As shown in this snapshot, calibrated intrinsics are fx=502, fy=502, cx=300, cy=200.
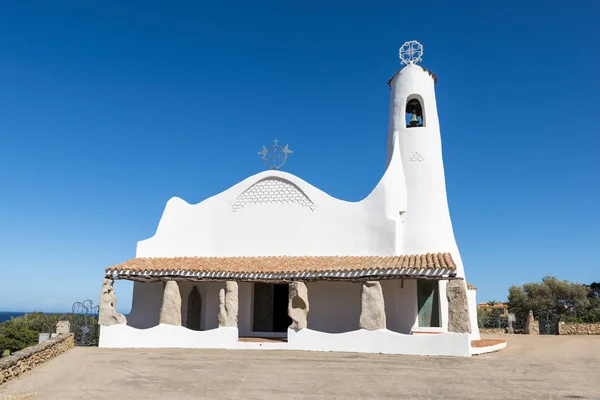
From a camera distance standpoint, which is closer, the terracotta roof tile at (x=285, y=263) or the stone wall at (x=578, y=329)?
the terracotta roof tile at (x=285, y=263)

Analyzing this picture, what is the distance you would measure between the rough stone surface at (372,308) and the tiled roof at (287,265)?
20.1 inches

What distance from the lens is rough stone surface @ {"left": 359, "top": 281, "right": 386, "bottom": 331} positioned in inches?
536

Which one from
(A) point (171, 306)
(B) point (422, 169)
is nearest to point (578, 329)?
(B) point (422, 169)

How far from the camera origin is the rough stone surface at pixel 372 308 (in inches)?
536

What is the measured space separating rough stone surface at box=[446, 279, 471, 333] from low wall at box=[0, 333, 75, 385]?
9.96 metres

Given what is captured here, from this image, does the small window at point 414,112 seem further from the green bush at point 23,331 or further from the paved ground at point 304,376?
the green bush at point 23,331

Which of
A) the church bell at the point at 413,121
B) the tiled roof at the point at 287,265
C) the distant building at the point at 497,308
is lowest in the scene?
the distant building at the point at 497,308

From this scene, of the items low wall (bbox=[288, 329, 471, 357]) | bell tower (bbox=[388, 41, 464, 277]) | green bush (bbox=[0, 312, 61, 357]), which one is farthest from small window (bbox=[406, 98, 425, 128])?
green bush (bbox=[0, 312, 61, 357])

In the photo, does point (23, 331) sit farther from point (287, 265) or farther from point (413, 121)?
point (413, 121)

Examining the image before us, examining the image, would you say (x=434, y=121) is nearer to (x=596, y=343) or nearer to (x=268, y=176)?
(x=268, y=176)

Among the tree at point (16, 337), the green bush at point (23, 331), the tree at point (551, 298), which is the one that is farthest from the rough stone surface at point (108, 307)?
the tree at point (551, 298)

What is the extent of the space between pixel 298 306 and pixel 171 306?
155 inches

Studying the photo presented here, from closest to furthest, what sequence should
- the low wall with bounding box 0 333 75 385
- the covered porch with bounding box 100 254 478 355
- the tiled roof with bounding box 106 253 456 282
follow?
the low wall with bounding box 0 333 75 385 → the covered porch with bounding box 100 254 478 355 → the tiled roof with bounding box 106 253 456 282

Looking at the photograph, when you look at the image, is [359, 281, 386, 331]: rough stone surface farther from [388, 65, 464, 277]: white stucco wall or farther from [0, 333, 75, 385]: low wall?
[0, 333, 75, 385]: low wall
